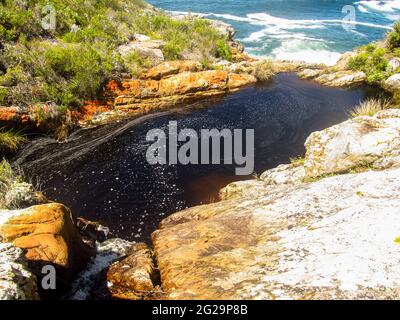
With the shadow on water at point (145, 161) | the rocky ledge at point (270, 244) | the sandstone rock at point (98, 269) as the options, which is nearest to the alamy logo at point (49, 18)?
the shadow on water at point (145, 161)

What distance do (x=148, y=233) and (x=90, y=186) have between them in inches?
155

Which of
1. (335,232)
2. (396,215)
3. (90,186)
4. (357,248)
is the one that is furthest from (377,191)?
(90,186)

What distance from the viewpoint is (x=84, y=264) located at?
966cm

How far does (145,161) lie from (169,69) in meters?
10.0

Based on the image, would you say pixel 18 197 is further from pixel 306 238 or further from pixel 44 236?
pixel 306 238

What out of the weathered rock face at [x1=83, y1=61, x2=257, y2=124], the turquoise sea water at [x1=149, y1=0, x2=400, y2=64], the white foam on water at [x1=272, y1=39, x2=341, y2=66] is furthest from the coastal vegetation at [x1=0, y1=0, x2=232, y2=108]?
the turquoise sea water at [x1=149, y1=0, x2=400, y2=64]

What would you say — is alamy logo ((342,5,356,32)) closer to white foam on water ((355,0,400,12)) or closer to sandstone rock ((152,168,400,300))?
white foam on water ((355,0,400,12))

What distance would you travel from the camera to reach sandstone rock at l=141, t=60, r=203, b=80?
931 inches

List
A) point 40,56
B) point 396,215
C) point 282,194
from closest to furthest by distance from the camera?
point 396,215 → point 282,194 → point 40,56

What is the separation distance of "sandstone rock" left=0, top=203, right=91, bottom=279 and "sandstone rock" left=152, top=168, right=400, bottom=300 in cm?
236

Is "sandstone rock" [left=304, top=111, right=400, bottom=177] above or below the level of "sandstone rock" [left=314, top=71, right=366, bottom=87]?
below

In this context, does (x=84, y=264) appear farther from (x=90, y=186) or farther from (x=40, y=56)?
(x=40, y=56)

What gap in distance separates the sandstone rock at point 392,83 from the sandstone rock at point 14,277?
26942 mm

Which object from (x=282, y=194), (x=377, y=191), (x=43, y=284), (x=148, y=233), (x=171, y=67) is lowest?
(x=148, y=233)
